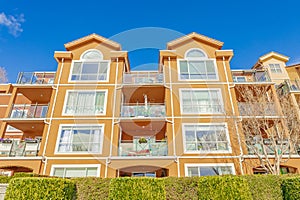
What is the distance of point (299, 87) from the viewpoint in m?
19.1

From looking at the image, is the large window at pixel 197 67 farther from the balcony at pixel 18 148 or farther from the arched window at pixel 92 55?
the balcony at pixel 18 148

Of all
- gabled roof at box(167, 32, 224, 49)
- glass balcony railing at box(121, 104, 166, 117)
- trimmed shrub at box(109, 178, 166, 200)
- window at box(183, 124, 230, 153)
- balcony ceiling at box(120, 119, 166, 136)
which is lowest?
trimmed shrub at box(109, 178, 166, 200)

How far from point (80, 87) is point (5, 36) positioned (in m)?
11.7

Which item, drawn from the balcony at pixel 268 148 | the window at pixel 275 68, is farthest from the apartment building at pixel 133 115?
the window at pixel 275 68

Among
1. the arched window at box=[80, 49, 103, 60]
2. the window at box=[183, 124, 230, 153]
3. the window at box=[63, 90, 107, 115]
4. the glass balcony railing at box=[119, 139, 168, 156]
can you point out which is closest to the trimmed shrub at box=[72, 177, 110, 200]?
the glass balcony railing at box=[119, 139, 168, 156]

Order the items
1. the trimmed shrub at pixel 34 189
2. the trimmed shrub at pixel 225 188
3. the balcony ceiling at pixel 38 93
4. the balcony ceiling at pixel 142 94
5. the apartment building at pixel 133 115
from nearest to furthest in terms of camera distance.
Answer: the trimmed shrub at pixel 34 189 → the trimmed shrub at pixel 225 188 → the apartment building at pixel 133 115 → the balcony ceiling at pixel 142 94 → the balcony ceiling at pixel 38 93

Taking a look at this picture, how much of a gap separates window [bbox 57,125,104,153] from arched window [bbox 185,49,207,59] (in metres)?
9.37

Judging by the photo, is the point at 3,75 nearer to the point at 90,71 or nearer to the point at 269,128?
the point at 90,71

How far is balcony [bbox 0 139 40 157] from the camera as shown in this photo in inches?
519

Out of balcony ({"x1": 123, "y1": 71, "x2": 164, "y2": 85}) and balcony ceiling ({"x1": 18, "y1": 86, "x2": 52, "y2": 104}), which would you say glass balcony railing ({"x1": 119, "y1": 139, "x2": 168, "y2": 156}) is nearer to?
balcony ({"x1": 123, "y1": 71, "x2": 164, "y2": 85})

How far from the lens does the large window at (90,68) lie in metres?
16.2

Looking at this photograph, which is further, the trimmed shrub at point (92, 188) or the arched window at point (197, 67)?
the arched window at point (197, 67)

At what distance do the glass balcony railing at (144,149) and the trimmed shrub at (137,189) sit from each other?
6.32m

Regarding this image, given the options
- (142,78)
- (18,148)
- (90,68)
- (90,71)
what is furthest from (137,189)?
(90,68)
